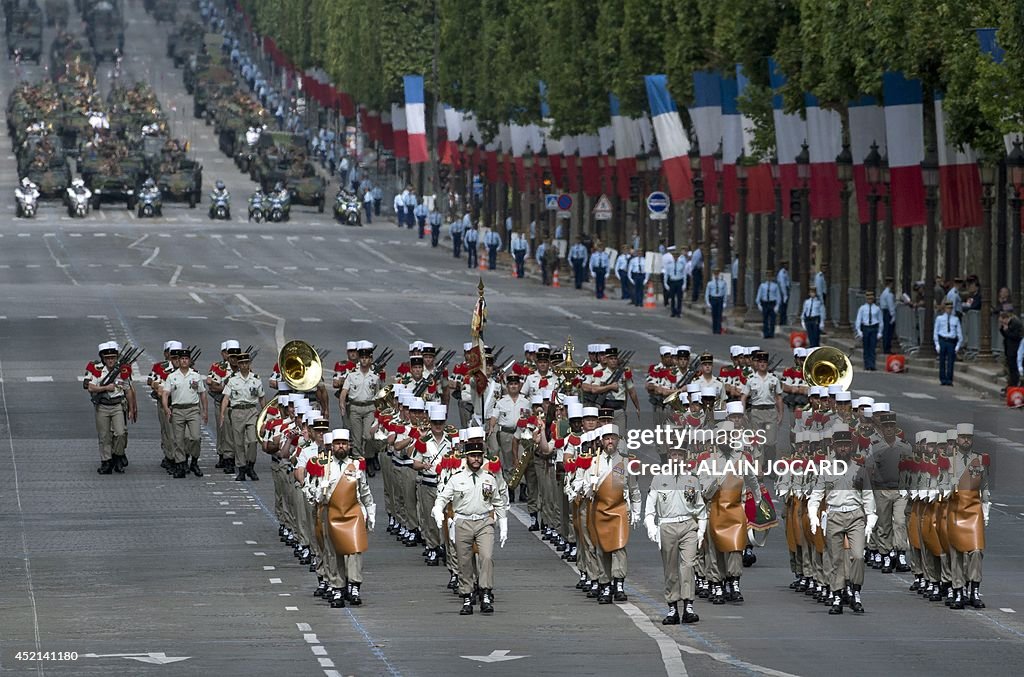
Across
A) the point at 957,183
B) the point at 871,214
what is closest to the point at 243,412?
the point at 957,183

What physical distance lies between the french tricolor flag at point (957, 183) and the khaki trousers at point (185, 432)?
2202 centimetres

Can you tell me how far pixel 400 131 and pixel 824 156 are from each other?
220ft

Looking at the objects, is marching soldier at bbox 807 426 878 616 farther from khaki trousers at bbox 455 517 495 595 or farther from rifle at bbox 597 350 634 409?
rifle at bbox 597 350 634 409

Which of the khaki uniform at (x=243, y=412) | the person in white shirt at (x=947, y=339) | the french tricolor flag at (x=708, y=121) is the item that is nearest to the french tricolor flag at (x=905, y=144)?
the person in white shirt at (x=947, y=339)

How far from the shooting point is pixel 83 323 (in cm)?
6284

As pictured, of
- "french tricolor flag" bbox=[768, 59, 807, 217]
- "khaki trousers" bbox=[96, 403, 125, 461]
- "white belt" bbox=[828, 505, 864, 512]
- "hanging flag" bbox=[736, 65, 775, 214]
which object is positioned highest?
"french tricolor flag" bbox=[768, 59, 807, 217]

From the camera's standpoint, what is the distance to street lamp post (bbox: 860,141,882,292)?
197ft

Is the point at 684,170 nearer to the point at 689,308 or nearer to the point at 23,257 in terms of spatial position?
the point at 689,308

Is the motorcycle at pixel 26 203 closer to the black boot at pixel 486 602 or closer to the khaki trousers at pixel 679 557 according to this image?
the black boot at pixel 486 602

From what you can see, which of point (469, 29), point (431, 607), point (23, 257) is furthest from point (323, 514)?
point (469, 29)

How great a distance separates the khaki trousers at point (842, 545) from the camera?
83.9 ft

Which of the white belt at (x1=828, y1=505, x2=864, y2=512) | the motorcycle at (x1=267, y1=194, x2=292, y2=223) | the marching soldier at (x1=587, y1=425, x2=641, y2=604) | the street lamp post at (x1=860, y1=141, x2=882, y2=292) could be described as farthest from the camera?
the motorcycle at (x1=267, y1=194, x2=292, y2=223)

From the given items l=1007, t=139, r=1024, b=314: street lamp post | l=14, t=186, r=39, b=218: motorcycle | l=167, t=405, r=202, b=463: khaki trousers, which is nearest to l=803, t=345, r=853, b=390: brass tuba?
l=167, t=405, r=202, b=463: khaki trousers

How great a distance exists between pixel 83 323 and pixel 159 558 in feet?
111
